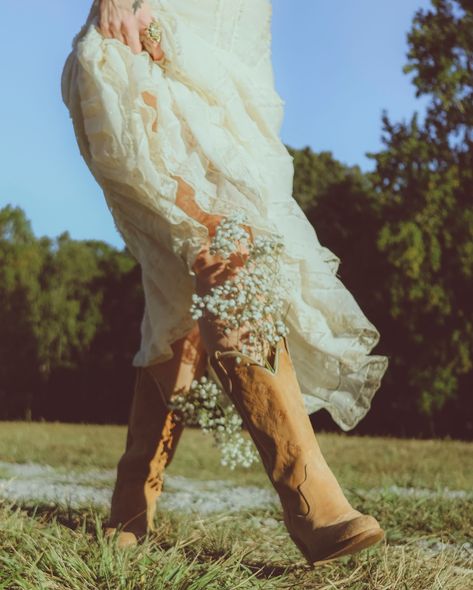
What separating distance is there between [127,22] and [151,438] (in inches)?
48.2

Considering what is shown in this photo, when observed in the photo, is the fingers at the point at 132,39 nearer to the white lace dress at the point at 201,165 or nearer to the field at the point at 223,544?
the white lace dress at the point at 201,165

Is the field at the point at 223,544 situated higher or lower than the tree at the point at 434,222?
lower

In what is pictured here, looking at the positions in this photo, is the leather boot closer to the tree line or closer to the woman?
the woman

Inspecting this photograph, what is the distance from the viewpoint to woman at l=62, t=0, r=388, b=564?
6.56 feet

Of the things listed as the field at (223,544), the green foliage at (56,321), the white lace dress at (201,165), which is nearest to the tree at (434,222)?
the green foliage at (56,321)

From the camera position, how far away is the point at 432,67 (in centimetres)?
1673

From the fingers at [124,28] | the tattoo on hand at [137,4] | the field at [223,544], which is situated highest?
the tattoo on hand at [137,4]

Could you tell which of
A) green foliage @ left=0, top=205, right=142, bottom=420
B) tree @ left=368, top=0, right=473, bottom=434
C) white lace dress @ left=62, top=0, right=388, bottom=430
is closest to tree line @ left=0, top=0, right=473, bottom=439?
tree @ left=368, top=0, right=473, bottom=434

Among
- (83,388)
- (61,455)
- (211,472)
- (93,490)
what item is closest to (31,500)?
(93,490)

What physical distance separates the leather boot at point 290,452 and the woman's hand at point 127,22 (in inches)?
35.3

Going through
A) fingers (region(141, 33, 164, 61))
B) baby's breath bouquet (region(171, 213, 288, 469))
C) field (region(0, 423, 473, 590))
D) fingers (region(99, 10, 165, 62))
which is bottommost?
field (region(0, 423, 473, 590))

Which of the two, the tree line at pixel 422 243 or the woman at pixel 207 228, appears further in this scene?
the tree line at pixel 422 243

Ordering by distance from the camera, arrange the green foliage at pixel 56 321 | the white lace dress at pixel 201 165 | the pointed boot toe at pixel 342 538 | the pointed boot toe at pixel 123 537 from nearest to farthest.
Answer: the pointed boot toe at pixel 342 538 < the white lace dress at pixel 201 165 < the pointed boot toe at pixel 123 537 < the green foliage at pixel 56 321

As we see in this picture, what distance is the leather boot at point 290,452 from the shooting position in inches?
73.4
